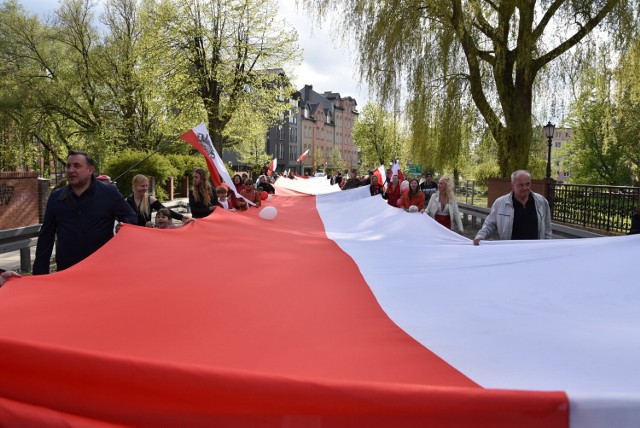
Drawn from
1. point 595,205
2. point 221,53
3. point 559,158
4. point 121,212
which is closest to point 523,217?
point 121,212

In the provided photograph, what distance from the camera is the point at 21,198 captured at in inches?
677

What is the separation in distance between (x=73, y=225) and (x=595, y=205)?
40.4 ft

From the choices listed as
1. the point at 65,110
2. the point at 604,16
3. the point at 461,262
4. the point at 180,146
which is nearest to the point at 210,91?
the point at 180,146

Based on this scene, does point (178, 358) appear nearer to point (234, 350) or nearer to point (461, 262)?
point (234, 350)

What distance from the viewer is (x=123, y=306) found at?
3.24 metres

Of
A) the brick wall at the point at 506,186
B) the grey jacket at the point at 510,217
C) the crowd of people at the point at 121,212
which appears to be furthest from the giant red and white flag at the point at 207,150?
the brick wall at the point at 506,186

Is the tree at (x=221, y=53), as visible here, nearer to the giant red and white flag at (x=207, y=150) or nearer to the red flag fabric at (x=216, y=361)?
the giant red and white flag at (x=207, y=150)

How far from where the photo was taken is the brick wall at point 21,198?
1647 cm

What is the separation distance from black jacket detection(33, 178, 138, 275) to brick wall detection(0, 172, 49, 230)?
46.0 ft

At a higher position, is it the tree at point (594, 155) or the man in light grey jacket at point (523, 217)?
the tree at point (594, 155)

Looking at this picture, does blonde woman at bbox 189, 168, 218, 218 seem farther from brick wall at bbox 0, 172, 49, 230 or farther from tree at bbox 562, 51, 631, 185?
tree at bbox 562, 51, 631, 185

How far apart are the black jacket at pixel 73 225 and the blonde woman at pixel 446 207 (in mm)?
4803

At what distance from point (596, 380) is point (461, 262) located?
271 cm

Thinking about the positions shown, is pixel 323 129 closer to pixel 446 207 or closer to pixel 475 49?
pixel 475 49
